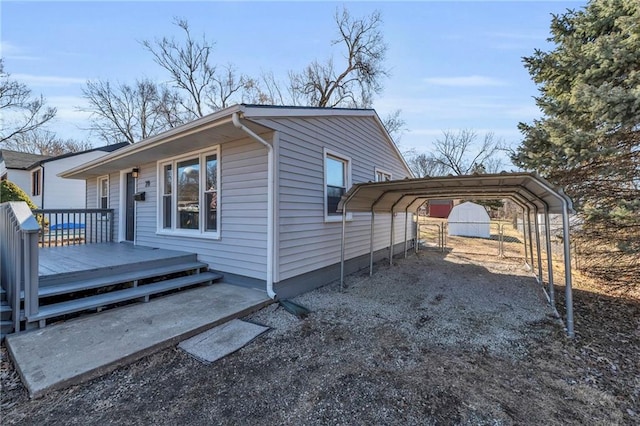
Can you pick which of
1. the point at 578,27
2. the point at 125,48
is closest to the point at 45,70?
the point at 125,48

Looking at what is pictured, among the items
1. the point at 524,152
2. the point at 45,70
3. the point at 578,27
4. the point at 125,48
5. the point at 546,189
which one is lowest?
the point at 546,189

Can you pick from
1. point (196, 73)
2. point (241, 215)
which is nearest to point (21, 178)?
point (196, 73)

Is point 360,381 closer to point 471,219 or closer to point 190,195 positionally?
point 190,195

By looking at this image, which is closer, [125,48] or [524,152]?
[524,152]

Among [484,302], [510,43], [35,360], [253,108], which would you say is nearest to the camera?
[35,360]

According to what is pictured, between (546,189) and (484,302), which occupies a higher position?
(546,189)

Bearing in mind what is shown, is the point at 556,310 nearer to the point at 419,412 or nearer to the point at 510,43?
the point at 419,412

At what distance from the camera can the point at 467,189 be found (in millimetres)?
5582

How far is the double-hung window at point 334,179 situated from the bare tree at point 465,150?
2823 cm

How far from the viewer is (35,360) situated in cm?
259

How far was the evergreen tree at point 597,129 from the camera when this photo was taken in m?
4.08

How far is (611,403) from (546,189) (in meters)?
2.31

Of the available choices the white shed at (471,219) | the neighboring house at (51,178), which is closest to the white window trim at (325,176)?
the white shed at (471,219)

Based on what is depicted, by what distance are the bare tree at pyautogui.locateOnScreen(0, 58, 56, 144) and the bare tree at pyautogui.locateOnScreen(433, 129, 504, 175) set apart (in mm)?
33882
